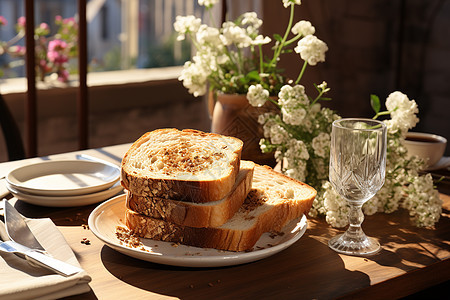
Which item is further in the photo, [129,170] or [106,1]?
[106,1]

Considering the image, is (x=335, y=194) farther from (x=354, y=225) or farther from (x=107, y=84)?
(x=107, y=84)

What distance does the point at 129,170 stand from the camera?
3.54 feet

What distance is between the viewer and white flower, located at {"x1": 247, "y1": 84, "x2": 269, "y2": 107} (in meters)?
1.33

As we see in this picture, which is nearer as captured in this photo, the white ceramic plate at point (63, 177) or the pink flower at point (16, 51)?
the white ceramic plate at point (63, 177)

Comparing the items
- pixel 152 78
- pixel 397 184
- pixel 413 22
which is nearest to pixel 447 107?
pixel 413 22

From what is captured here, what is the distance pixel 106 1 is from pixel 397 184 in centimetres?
1107

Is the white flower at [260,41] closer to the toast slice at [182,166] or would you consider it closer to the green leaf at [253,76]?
A: the green leaf at [253,76]

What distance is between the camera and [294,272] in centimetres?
97

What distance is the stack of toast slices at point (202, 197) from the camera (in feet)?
3.28

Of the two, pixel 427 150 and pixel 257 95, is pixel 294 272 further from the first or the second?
pixel 427 150

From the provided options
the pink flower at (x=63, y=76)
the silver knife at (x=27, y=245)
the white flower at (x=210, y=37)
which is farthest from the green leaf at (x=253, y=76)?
the pink flower at (x=63, y=76)

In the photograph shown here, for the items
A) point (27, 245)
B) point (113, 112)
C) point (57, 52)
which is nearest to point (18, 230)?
point (27, 245)

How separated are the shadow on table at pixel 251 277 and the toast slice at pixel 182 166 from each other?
0.12 m

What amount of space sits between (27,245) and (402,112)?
817 millimetres
